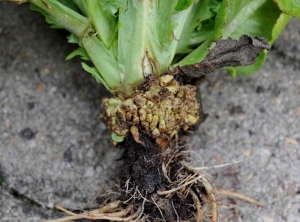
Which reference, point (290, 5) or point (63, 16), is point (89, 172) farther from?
point (290, 5)

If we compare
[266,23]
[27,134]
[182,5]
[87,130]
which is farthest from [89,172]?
[266,23]

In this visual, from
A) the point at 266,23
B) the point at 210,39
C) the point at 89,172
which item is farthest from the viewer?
the point at 89,172

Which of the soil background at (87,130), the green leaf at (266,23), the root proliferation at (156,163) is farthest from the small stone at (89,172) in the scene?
the green leaf at (266,23)

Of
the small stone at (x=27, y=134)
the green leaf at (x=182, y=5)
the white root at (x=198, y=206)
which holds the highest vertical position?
the green leaf at (x=182, y=5)

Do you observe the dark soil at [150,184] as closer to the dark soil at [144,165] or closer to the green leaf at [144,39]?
the dark soil at [144,165]

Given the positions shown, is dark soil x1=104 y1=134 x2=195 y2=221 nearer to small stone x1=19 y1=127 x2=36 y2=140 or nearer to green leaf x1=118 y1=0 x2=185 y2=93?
green leaf x1=118 y1=0 x2=185 y2=93

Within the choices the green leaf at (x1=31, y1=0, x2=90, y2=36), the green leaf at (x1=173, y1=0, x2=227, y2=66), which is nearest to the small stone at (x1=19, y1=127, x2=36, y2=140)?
the green leaf at (x1=31, y1=0, x2=90, y2=36)
